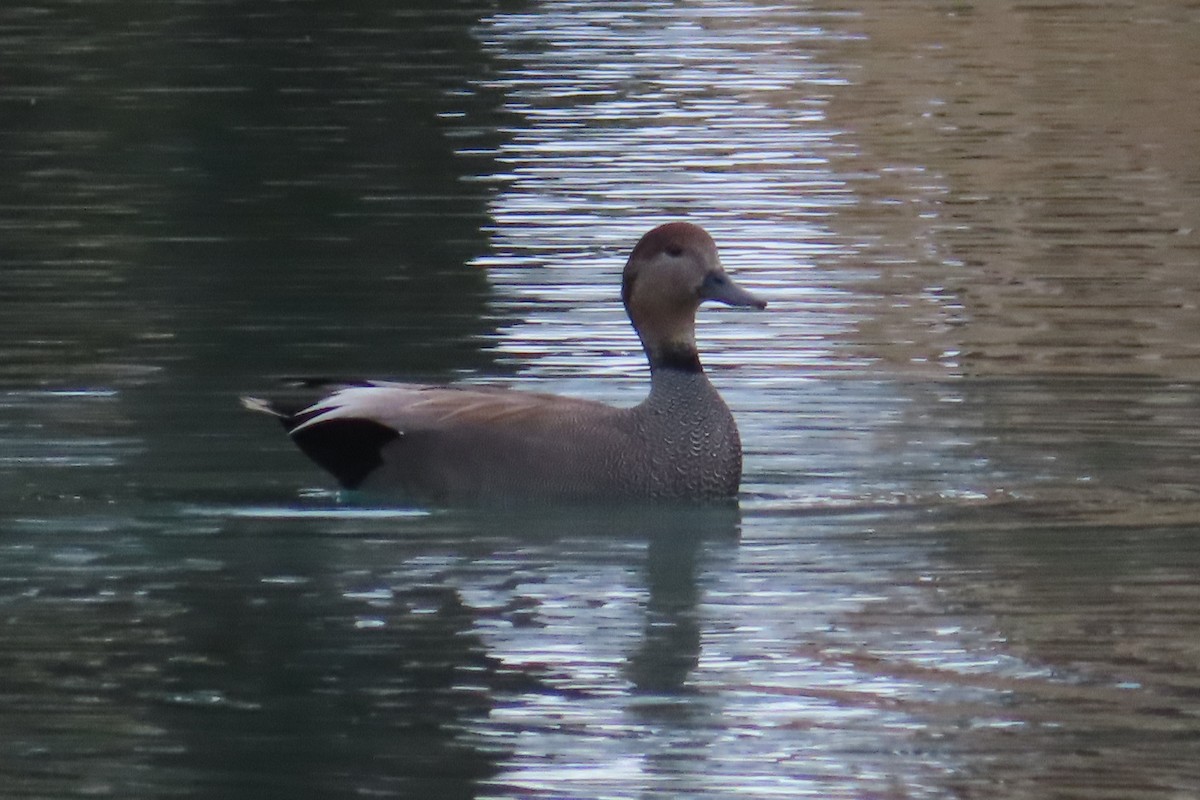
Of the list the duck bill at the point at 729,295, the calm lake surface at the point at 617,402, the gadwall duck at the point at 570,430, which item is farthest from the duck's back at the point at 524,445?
the duck bill at the point at 729,295

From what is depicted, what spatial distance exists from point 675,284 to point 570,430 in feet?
2.24

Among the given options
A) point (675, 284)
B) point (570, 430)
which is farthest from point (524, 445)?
point (675, 284)

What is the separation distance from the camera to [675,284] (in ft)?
31.1

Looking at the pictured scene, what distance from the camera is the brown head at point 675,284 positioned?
9.48m

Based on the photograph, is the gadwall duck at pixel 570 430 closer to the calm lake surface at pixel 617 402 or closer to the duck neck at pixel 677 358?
the duck neck at pixel 677 358

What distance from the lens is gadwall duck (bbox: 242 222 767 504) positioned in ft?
30.3

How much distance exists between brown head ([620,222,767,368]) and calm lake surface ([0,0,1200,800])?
621mm

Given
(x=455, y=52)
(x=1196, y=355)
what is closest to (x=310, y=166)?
(x=455, y=52)

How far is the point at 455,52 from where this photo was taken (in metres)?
23.3

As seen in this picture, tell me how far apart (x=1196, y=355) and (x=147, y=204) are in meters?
7.04

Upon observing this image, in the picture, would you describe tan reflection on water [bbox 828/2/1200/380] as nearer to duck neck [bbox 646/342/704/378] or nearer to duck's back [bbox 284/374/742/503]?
duck neck [bbox 646/342/704/378]

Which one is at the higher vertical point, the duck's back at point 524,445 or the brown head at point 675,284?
the brown head at point 675,284

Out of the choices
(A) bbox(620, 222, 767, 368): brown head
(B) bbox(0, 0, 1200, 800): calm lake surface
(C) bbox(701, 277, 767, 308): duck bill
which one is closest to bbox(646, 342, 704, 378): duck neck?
(A) bbox(620, 222, 767, 368): brown head

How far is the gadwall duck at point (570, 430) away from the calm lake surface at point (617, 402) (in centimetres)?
17
